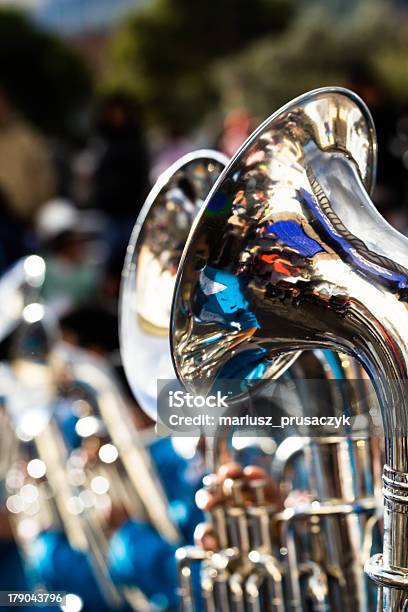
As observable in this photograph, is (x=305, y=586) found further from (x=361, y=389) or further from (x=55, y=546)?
(x=55, y=546)

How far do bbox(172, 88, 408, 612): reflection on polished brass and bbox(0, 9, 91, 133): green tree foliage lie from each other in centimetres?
684

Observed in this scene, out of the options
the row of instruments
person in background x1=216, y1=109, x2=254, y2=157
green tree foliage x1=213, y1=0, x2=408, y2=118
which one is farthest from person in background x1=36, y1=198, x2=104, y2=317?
the row of instruments

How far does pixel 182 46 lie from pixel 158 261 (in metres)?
6.03

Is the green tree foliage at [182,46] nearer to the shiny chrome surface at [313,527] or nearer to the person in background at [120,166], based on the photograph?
the person in background at [120,166]

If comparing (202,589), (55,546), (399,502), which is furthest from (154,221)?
(55,546)

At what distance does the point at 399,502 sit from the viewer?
722mm

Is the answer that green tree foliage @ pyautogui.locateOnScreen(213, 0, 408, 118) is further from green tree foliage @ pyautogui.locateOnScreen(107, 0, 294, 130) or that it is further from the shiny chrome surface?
the shiny chrome surface

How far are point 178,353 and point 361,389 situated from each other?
257 mm

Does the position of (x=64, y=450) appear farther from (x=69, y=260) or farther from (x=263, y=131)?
(x=69, y=260)

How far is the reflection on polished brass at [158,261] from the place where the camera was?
1.15 metres

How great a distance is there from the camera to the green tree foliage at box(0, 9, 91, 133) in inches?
312

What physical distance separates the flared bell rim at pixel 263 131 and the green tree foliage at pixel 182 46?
4962 millimetres

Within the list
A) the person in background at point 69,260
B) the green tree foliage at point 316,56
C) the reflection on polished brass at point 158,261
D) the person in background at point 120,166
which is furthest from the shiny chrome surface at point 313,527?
the green tree foliage at point 316,56

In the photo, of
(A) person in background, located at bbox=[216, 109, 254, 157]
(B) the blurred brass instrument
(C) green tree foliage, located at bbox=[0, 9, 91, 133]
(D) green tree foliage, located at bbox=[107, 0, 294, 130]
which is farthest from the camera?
(C) green tree foliage, located at bbox=[0, 9, 91, 133]
